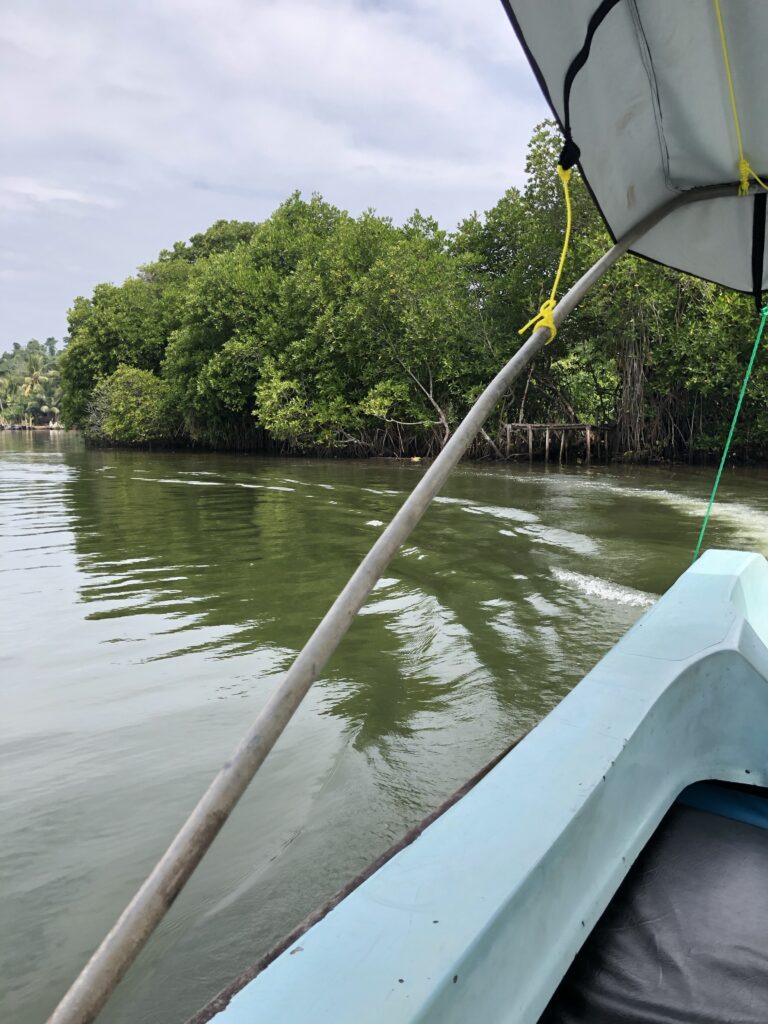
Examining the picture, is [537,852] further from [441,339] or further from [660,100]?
[441,339]

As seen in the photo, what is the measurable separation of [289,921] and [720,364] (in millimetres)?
15480

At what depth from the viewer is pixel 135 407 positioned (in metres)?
29.8

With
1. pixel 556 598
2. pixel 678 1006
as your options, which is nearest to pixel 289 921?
pixel 678 1006

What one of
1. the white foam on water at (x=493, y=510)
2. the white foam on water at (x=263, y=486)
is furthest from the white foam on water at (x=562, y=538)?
the white foam on water at (x=263, y=486)

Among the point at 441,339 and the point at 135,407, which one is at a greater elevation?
the point at 441,339

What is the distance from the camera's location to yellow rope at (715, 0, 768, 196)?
159 centimetres

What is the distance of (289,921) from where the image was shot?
1.93 metres

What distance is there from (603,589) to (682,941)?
411cm

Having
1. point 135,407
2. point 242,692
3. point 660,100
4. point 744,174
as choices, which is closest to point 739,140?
point 744,174

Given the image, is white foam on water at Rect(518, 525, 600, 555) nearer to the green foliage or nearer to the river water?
the river water

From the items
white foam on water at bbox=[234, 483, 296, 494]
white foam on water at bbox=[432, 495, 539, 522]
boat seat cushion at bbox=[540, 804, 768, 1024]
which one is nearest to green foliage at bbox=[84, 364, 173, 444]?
white foam on water at bbox=[234, 483, 296, 494]

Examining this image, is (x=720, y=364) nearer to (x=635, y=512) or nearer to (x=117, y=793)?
(x=635, y=512)

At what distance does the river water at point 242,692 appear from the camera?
2.00 metres

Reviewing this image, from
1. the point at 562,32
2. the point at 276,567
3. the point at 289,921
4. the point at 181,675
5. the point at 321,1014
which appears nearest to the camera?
the point at 321,1014
